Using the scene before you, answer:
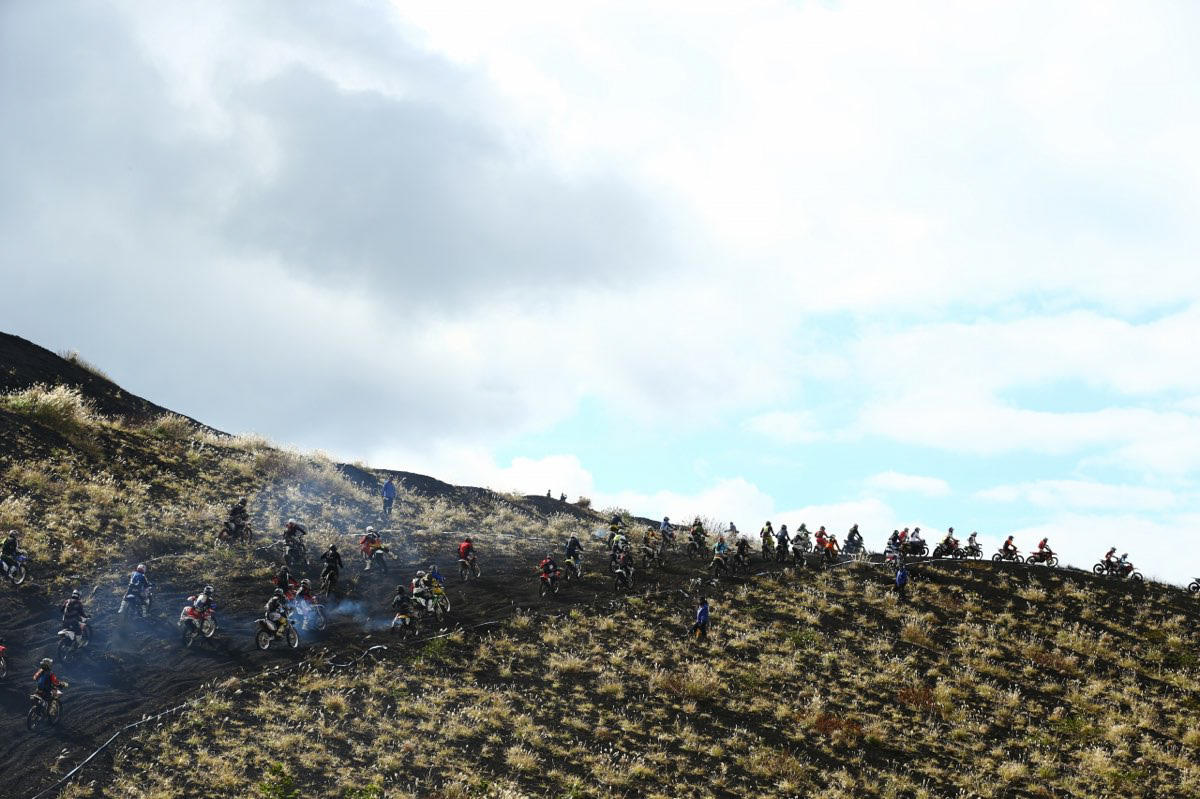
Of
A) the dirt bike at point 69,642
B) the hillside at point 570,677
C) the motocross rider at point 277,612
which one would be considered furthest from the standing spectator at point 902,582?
the dirt bike at point 69,642

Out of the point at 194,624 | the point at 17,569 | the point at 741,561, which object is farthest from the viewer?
the point at 741,561

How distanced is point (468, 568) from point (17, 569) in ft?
51.2

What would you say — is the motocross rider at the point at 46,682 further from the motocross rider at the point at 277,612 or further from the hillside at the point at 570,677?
the motocross rider at the point at 277,612

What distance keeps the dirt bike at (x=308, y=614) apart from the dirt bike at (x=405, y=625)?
2389mm

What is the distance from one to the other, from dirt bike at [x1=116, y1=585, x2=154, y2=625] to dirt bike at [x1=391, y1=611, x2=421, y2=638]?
25.3 ft

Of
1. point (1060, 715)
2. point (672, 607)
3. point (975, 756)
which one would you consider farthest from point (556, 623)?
point (1060, 715)

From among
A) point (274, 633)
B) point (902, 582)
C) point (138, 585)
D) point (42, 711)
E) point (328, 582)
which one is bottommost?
point (42, 711)

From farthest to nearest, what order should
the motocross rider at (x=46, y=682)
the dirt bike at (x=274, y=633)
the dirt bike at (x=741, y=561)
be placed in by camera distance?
the dirt bike at (x=741, y=561) < the dirt bike at (x=274, y=633) < the motocross rider at (x=46, y=682)

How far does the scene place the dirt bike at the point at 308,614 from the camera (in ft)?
90.9

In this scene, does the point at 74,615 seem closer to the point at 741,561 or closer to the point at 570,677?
the point at 570,677

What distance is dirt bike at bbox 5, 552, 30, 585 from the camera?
27688 millimetres

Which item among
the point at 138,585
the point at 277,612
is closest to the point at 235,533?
the point at 138,585

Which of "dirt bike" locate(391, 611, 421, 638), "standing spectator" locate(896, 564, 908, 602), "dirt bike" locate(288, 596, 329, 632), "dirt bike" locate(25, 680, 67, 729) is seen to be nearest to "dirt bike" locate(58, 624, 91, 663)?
"dirt bike" locate(25, 680, 67, 729)

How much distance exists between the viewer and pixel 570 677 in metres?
26.6
